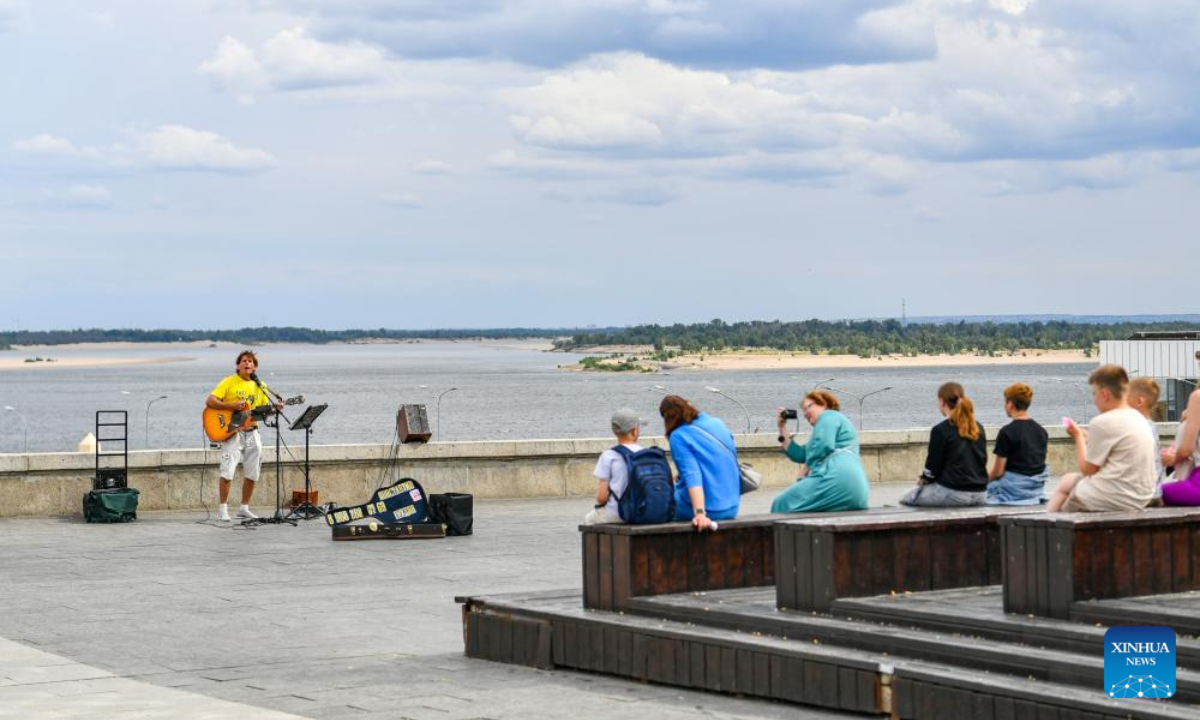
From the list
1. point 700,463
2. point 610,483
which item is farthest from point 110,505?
point 700,463

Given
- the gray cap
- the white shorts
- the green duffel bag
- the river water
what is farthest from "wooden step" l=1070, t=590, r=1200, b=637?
the river water

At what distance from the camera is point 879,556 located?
10039 mm

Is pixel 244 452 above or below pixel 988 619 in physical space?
above

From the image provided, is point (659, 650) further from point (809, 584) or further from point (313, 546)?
point (313, 546)

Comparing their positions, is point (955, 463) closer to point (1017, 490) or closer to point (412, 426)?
point (1017, 490)

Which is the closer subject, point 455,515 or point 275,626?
point 275,626

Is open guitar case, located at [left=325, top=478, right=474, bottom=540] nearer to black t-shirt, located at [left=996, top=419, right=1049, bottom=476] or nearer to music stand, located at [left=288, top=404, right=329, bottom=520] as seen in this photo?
music stand, located at [left=288, top=404, right=329, bottom=520]

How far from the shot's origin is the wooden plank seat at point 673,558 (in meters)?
10.7

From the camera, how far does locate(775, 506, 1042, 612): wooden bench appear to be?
9898 mm

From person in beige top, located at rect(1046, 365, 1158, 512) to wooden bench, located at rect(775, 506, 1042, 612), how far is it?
2.11ft

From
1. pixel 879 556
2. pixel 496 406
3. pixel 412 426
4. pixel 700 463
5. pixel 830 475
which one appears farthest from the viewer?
pixel 496 406

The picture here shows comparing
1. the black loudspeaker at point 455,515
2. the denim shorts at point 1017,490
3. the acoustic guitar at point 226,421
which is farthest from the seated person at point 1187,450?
the acoustic guitar at point 226,421

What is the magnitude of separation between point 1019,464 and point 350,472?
10.2 metres

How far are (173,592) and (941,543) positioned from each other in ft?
21.2
